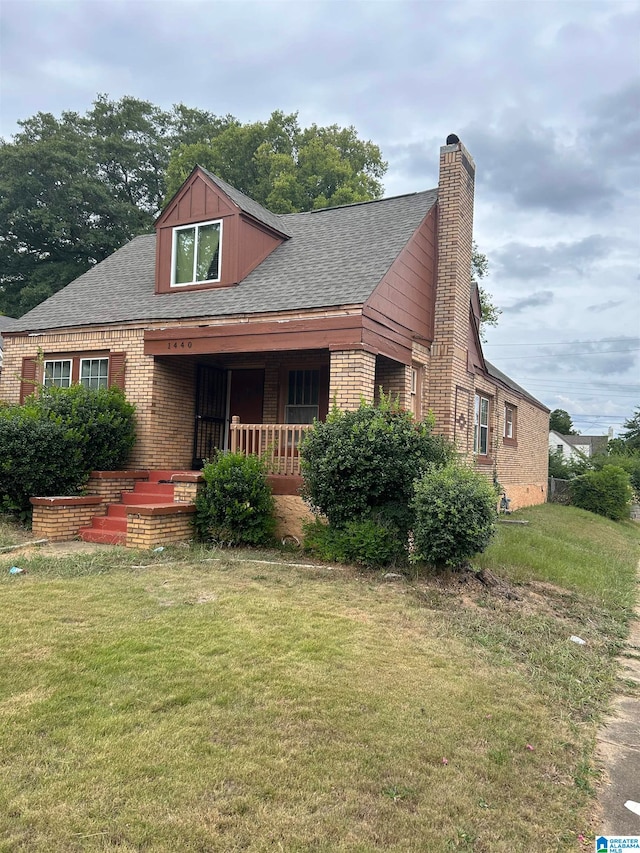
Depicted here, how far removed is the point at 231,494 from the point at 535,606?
4.20 metres

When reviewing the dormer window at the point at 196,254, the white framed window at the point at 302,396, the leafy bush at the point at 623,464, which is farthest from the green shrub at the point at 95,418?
the leafy bush at the point at 623,464

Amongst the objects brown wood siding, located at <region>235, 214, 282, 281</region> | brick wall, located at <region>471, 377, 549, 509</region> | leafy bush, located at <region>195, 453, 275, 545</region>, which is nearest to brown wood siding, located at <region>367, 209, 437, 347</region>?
brown wood siding, located at <region>235, 214, 282, 281</region>

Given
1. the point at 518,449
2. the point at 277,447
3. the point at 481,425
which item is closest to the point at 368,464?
the point at 277,447

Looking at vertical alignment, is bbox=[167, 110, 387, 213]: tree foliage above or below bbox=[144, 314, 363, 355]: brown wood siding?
above

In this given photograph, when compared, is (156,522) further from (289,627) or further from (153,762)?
(153,762)

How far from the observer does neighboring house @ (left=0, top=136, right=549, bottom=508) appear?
10.4 m

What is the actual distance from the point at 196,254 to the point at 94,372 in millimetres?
3143

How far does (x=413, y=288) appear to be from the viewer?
37.1ft

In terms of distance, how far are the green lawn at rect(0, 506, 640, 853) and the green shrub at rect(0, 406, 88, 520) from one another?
2.94 metres

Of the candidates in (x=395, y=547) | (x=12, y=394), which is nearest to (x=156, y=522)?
(x=395, y=547)

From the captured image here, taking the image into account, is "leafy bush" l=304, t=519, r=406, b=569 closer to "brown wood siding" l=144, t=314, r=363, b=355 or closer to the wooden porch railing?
the wooden porch railing

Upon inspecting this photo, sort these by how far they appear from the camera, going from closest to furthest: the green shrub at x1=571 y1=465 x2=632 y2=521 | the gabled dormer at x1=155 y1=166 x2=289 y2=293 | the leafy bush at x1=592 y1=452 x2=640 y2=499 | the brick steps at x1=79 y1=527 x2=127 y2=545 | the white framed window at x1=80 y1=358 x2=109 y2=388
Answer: the brick steps at x1=79 y1=527 x2=127 y2=545
the gabled dormer at x1=155 y1=166 x2=289 y2=293
the white framed window at x1=80 y1=358 x2=109 y2=388
the green shrub at x1=571 y1=465 x2=632 y2=521
the leafy bush at x1=592 y1=452 x2=640 y2=499

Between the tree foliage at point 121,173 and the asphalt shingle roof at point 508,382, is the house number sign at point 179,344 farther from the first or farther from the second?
the tree foliage at point 121,173

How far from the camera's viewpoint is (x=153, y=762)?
302cm
